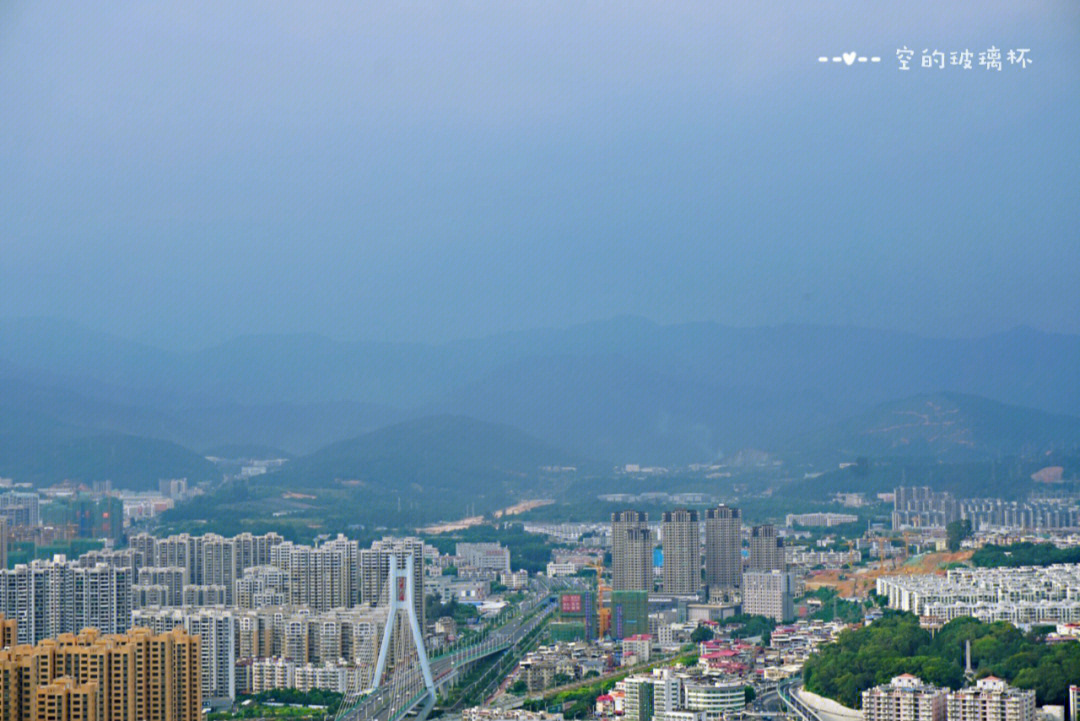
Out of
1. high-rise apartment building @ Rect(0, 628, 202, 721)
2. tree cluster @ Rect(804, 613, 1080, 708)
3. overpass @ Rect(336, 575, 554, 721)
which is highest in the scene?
high-rise apartment building @ Rect(0, 628, 202, 721)

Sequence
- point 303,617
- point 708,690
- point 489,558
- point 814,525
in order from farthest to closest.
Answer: point 814,525 → point 489,558 → point 303,617 → point 708,690

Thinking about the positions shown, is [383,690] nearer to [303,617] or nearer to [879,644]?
[303,617]

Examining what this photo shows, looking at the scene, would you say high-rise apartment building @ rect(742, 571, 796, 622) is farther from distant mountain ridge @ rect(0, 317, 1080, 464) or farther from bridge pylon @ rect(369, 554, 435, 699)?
distant mountain ridge @ rect(0, 317, 1080, 464)

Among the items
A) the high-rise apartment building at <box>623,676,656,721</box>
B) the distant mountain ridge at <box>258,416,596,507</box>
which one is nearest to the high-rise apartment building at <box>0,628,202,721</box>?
the high-rise apartment building at <box>623,676,656,721</box>

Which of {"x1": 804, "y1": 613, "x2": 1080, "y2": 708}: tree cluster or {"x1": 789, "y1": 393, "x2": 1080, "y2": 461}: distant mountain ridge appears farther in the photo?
{"x1": 789, "y1": 393, "x2": 1080, "y2": 461}: distant mountain ridge

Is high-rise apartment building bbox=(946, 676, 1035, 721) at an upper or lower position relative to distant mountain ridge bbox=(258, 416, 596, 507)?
lower

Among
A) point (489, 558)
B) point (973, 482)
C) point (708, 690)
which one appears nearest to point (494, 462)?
point (489, 558)

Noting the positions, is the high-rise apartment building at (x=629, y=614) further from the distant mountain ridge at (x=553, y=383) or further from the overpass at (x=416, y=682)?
the distant mountain ridge at (x=553, y=383)
